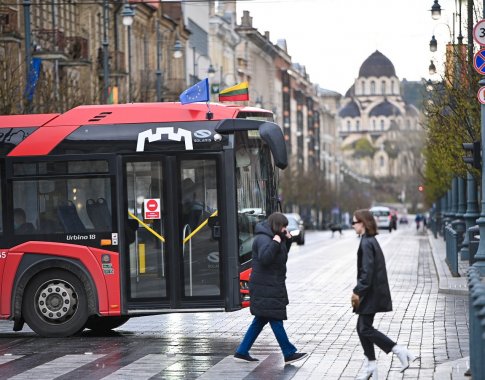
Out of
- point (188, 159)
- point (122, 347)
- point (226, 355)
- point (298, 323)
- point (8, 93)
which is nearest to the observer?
point (226, 355)

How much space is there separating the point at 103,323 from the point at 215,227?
2.67 meters

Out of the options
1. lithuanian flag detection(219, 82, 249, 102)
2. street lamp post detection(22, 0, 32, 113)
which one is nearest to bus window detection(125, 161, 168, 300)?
lithuanian flag detection(219, 82, 249, 102)

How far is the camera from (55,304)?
66.7 ft

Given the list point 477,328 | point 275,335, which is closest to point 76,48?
point 275,335

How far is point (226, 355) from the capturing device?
17.3m

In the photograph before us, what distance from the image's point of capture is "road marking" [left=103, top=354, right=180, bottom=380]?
15508 mm

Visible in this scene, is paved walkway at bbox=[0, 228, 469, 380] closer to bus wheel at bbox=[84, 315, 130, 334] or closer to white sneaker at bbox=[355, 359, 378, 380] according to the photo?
bus wheel at bbox=[84, 315, 130, 334]

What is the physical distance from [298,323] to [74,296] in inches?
132

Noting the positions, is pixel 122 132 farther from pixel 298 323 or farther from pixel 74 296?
→ pixel 298 323

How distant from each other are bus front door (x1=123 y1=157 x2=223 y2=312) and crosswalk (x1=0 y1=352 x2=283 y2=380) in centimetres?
223

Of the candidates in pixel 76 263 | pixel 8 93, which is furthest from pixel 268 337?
pixel 8 93

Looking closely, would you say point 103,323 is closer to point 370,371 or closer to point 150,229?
point 150,229

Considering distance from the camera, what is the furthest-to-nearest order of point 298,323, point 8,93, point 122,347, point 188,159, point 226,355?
point 8,93, point 298,323, point 188,159, point 122,347, point 226,355

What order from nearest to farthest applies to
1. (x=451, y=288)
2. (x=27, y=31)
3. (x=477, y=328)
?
(x=477, y=328) → (x=451, y=288) → (x=27, y=31)
